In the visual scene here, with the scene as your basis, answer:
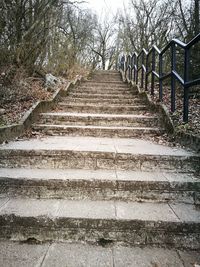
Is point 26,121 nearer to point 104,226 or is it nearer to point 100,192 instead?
point 100,192

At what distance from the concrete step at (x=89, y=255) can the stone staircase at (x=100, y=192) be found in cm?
8

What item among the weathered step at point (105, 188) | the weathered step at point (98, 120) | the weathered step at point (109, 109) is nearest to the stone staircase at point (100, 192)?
the weathered step at point (105, 188)

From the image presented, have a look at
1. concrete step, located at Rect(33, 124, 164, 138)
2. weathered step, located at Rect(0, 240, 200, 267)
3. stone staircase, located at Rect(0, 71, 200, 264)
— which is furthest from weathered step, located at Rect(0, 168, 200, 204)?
concrete step, located at Rect(33, 124, 164, 138)

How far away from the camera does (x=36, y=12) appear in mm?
7801

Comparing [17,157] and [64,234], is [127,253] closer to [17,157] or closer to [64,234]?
[64,234]

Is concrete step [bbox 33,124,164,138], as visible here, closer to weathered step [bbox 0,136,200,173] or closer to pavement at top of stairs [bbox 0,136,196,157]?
pavement at top of stairs [bbox 0,136,196,157]

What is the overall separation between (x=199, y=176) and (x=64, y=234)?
5.41 feet

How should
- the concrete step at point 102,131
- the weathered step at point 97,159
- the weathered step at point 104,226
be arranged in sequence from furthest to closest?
the concrete step at point 102,131, the weathered step at point 97,159, the weathered step at point 104,226

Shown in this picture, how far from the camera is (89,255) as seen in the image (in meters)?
1.89

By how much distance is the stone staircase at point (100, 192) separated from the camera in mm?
2104

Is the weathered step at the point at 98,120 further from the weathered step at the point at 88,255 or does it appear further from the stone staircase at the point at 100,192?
the weathered step at the point at 88,255

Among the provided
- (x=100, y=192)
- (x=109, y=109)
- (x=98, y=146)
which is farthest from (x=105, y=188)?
(x=109, y=109)

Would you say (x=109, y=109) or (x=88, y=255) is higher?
(x=109, y=109)

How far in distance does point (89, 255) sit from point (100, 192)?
73cm
